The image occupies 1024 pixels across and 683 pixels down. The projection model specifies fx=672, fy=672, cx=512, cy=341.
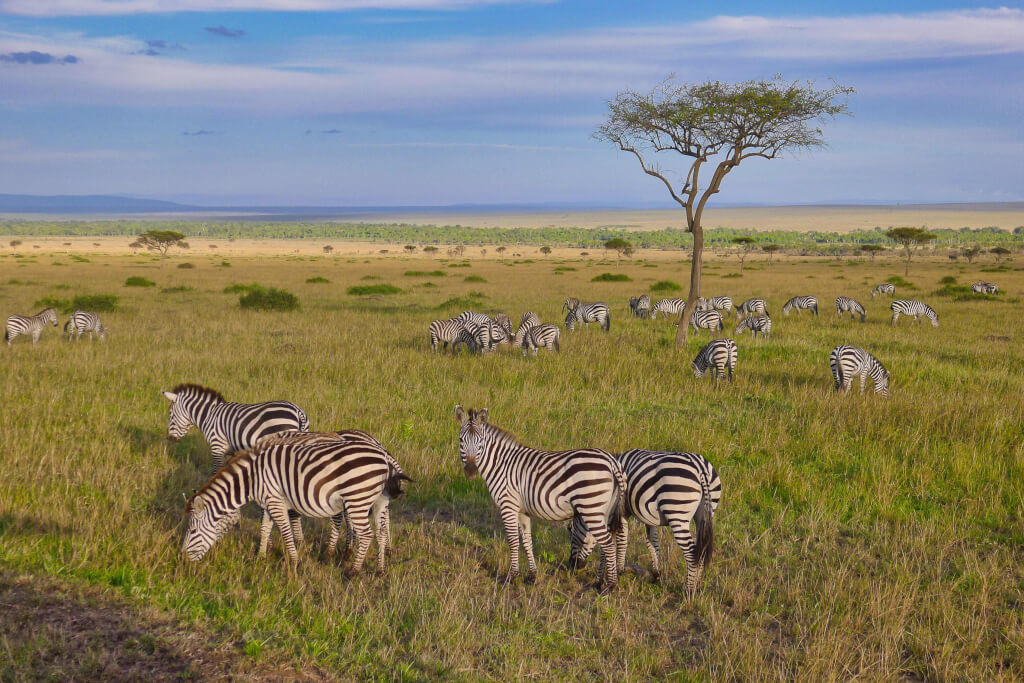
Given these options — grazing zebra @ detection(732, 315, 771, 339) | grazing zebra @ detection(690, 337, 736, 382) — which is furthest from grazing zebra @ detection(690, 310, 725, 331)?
grazing zebra @ detection(690, 337, 736, 382)

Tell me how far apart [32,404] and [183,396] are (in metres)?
4.39

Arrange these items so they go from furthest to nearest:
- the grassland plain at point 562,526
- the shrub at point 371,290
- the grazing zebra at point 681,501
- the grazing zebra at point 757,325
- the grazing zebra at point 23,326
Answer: the shrub at point 371,290, the grazing zebra at point 757,325, the grazing zebra at point 23,326, the grazing zebra at point 681,501, the grassland plain at point 562,526

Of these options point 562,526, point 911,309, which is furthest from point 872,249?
point 562,526

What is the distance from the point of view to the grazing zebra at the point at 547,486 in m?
5.68

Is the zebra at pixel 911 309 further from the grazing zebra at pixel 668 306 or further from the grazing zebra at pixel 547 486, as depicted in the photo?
the grazing zebra at pixel 547 486

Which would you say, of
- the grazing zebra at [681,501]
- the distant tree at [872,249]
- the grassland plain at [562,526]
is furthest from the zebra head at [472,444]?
the distant tree at [872,249]

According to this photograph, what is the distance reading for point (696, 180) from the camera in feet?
62.5

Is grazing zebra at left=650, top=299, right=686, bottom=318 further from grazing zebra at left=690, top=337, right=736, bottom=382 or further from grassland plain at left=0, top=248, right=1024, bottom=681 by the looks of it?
grazing zebra at left=690, top=337, right=736, bottom=382

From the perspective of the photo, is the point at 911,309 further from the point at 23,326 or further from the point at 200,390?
the point at 23,326

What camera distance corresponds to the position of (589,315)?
22969 millimetres

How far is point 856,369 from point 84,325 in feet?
62.6

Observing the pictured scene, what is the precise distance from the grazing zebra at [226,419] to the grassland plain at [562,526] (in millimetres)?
591

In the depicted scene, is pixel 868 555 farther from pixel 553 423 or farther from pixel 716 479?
pixel 553 423

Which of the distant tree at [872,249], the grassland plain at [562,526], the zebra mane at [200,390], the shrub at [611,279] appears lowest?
the grassland plain at [562,526]
